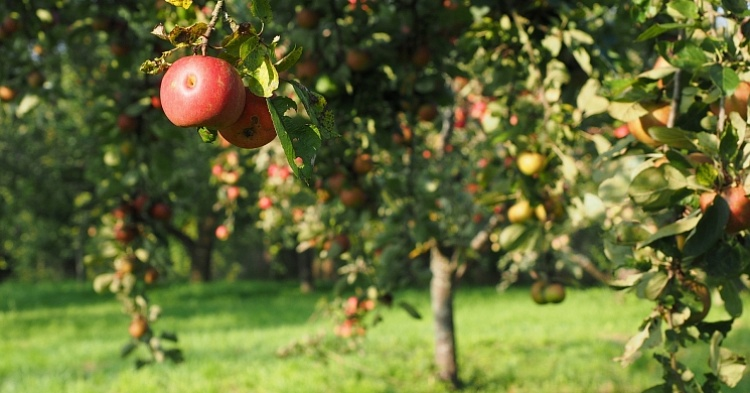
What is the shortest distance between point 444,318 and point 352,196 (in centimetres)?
287

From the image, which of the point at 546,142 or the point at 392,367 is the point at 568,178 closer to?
the point at 546,142

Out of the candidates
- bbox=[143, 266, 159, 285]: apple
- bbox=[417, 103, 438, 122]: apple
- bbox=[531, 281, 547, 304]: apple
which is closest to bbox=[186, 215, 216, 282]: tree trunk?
bbox=[143, 266, 159, 285]: apple

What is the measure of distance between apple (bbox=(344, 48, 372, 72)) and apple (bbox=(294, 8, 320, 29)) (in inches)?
6.9

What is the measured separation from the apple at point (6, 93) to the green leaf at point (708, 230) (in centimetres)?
331

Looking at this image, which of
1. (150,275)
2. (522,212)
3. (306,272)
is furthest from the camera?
(306,272)

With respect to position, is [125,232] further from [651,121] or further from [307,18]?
[651,121]

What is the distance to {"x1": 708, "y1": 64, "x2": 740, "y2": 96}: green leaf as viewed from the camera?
138 cm

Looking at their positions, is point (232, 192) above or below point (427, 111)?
below

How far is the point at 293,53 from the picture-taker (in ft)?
3.43

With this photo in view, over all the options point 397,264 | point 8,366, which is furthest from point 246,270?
point 397,264

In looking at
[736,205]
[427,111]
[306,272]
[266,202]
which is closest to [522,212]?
[427,111]

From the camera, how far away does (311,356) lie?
589 centimetres

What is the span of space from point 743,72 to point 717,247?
15.1 inches

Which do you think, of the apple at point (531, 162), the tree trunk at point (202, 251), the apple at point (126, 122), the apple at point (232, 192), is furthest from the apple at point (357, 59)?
the tree trunk at point (202, 251)
